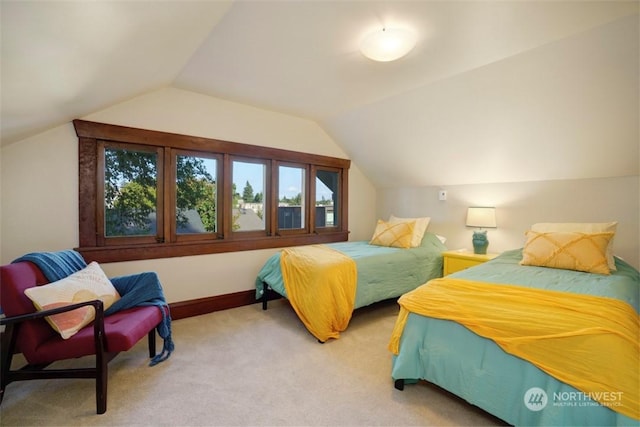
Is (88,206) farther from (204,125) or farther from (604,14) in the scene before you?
(604,14)

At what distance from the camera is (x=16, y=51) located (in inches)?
46.3

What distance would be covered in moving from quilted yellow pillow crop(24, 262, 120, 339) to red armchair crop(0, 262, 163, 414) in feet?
0.18

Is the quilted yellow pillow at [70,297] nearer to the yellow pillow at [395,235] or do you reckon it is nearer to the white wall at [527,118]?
the yellow pillow at [395,235]

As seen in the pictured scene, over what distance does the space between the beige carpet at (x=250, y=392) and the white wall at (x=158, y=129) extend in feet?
2.53

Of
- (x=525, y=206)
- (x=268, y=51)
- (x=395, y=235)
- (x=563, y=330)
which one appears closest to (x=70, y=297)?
(x=268, y=51)

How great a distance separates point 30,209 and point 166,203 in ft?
3.29

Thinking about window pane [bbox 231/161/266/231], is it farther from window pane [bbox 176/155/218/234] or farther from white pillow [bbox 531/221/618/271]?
white pillow [bbox 531/221/618/271]

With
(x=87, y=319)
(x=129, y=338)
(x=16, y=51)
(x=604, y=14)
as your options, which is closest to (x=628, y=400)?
(x=604, y=14)

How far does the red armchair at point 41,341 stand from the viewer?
1.61 metres

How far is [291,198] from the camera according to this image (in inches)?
157

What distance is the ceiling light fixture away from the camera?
74.8 inches

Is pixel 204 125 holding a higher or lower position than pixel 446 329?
higher

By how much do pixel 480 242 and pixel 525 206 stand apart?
2.07ft

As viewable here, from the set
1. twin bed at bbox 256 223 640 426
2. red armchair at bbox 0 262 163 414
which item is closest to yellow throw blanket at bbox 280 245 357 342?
twin bed at bbox 256 223 640 426
